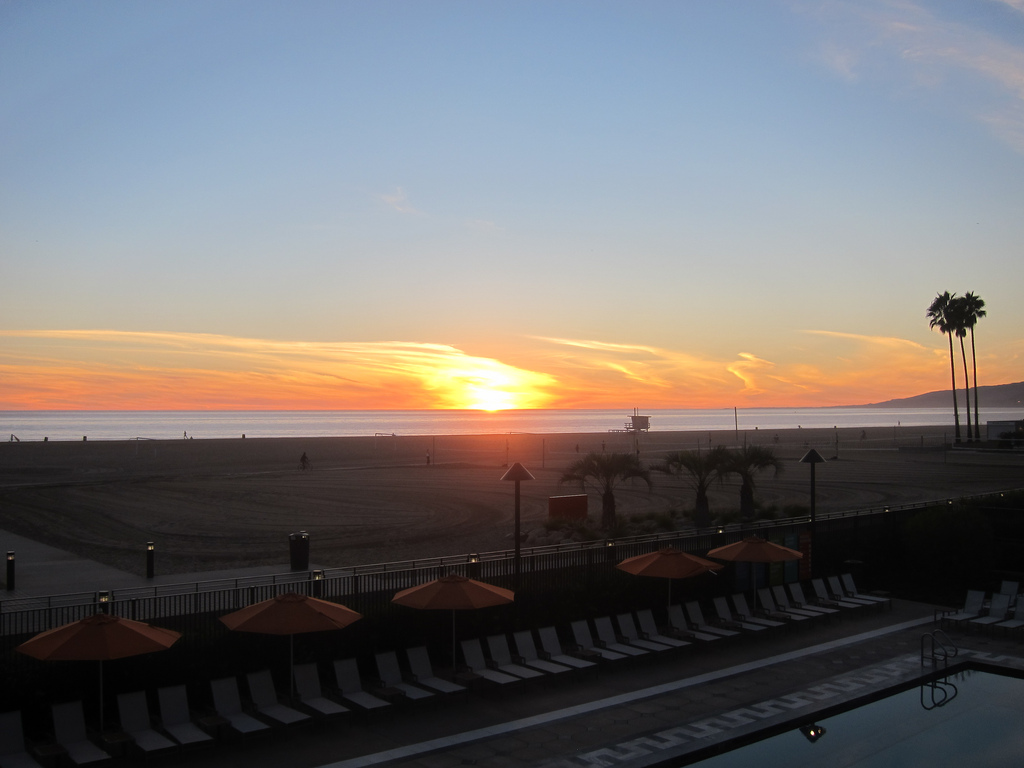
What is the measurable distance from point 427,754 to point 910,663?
8762mm

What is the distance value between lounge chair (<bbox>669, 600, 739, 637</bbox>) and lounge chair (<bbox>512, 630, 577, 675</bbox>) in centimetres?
345

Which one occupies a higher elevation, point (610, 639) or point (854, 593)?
point (610, 639)

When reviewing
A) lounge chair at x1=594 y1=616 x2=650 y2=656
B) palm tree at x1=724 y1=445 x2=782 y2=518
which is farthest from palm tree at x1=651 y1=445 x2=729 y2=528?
lounge chair at x1=594 y1=616 x2=650 y2=656

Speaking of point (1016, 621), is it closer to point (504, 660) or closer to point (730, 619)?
point (730, 619)

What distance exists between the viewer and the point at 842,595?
19438 mm

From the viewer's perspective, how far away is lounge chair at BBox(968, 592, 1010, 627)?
16.7 m

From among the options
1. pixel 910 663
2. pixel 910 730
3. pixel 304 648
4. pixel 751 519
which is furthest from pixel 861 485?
pixel 304 648

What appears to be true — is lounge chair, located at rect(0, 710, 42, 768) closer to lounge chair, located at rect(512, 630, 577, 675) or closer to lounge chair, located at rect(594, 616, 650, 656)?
lounge chair, located at rect(512, 630, 577, 675)

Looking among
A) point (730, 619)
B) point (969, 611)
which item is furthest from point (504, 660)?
point (969, 611)

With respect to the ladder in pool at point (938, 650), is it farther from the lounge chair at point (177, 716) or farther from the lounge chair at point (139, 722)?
the lounge chair at point (139, 722)

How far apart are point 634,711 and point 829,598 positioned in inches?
359

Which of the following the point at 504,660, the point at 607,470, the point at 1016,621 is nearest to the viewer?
the point at 504,660

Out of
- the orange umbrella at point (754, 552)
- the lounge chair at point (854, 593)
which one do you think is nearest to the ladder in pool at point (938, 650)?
the orange umbrella at point (754, 552)

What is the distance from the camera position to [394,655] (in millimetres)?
13156
